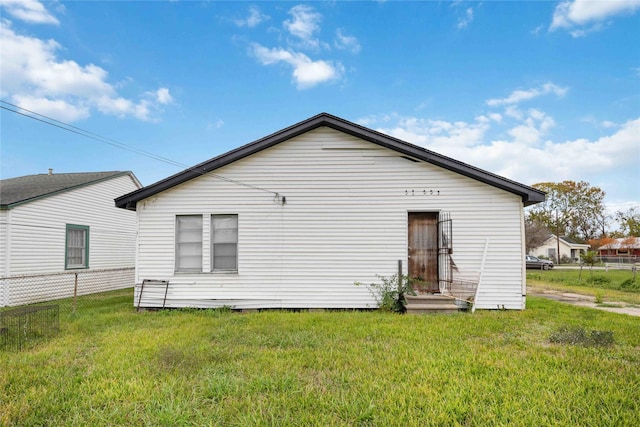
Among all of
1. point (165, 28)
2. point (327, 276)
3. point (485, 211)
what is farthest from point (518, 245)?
point (165, 28)

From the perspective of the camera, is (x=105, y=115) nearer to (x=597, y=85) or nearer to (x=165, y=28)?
(x=165, y=28)

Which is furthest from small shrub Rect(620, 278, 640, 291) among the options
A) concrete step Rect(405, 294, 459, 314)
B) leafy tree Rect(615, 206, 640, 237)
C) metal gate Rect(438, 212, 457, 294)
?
leafy tree Rect(615, 206, 640, 237)

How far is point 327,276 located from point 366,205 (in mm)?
1951

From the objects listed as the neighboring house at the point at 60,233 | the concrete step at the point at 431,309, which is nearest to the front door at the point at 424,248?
the concrete step at the point at 431,309

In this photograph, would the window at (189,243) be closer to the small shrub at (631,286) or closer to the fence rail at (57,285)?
the fence rail at (57,285)

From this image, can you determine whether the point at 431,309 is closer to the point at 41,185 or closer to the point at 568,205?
the point at 41,185

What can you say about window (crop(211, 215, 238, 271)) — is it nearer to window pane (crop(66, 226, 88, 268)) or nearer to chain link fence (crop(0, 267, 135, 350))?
chain link fence (crop(0, 267, 135, 350))

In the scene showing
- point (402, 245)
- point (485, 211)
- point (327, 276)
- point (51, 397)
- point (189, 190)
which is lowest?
point (51, 397)

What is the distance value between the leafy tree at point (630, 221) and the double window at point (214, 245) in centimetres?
6546

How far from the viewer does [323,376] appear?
3.63 meters

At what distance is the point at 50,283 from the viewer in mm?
10352

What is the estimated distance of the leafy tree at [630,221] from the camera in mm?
50062

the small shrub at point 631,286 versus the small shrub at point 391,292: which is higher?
the small shrub at point 391,292

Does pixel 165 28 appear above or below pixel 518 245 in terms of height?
above
